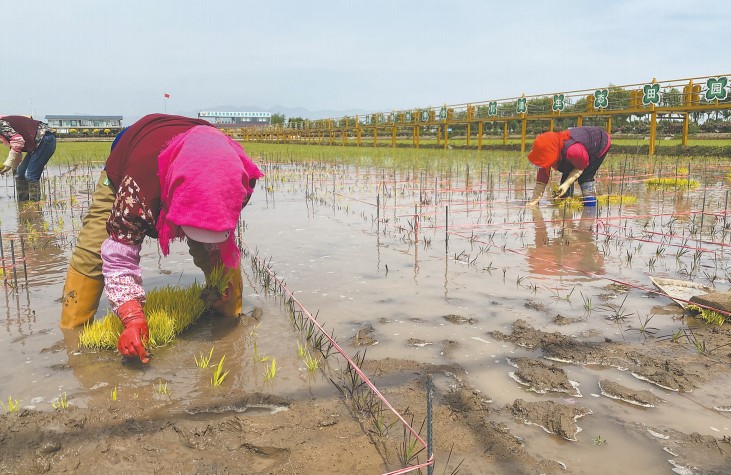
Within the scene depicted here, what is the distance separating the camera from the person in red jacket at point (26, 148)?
7.30 metres

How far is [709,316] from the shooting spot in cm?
320

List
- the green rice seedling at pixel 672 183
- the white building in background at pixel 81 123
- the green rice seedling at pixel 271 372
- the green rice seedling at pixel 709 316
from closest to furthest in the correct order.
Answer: the green rice seedling at pixel 271 372 → the green rice seedling at pixel 709 316 → the green rice seedling at pixel 672 183 → the white building in background at pixel 81 123

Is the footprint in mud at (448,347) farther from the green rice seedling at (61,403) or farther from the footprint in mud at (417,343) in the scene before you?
the green rice seedling at (61,403)

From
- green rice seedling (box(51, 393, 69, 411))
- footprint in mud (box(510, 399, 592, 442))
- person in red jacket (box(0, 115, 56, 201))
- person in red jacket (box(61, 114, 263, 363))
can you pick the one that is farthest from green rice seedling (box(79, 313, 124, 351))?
person in red jacket (box(0, 115, 56, 201))

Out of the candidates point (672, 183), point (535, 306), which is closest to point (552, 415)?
point (535, 306)

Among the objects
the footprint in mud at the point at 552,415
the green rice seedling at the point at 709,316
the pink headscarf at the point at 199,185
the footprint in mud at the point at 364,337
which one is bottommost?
the footprint in mud at the point at 552,415

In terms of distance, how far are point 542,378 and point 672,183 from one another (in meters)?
9.37

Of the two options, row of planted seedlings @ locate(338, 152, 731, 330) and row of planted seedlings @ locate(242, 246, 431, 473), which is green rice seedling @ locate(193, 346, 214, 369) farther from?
row of planted seedlings @ locate(338, 152, 731, 330)

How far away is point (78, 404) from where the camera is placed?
7.60 feet

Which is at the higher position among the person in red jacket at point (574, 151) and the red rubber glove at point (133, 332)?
the person in red jacket at point (574, 151)

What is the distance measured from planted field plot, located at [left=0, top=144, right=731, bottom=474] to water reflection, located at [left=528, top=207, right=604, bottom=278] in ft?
0.15

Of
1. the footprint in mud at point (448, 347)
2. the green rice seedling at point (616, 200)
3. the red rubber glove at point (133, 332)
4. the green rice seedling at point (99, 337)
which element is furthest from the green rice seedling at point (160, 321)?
the green rice seedling at point (616, 200)

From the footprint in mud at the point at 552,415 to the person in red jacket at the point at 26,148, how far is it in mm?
7716

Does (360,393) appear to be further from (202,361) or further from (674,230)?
(674,230)
